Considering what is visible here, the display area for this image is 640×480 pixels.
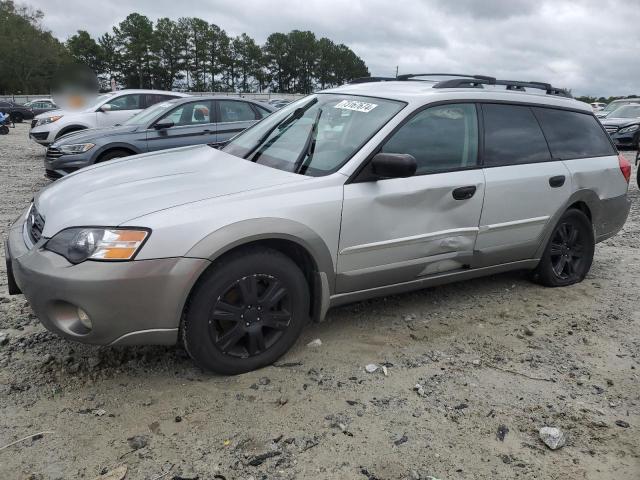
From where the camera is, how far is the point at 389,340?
3447mm

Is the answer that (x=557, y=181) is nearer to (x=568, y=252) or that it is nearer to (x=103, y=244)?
(x=568, y=252)

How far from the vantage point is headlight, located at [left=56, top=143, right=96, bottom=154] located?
7527 mm

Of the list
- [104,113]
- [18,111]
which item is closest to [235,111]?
[104,113]

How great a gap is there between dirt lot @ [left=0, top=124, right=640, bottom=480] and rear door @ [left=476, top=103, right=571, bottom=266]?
22.0 inches

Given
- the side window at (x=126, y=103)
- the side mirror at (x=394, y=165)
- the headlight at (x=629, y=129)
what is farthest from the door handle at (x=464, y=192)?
the headlight at (x=629, y=129)

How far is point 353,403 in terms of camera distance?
2.73 m

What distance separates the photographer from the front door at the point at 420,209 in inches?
124

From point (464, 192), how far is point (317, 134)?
106 cm

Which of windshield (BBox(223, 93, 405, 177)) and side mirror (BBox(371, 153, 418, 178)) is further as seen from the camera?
windshield (BBox(223, 93, 405, 177))

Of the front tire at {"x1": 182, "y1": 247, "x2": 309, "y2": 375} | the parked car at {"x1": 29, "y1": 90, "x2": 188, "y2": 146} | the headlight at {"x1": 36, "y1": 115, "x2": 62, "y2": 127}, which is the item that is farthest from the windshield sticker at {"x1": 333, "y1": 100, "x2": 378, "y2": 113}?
the headlight at {"x1": 36, "y1": 115, "x2": 62, "y2": 127}

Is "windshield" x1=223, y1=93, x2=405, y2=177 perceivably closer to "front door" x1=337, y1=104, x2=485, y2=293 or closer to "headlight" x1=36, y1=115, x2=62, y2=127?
"front door" x1=337, y1=104, x2=485, y2=293

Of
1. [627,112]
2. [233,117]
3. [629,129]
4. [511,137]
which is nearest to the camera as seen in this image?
[511,137]

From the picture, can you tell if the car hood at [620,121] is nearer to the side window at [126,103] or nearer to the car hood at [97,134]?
the side window at [126,103]

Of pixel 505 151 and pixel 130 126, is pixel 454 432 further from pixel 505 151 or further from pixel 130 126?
pixel 130 126
